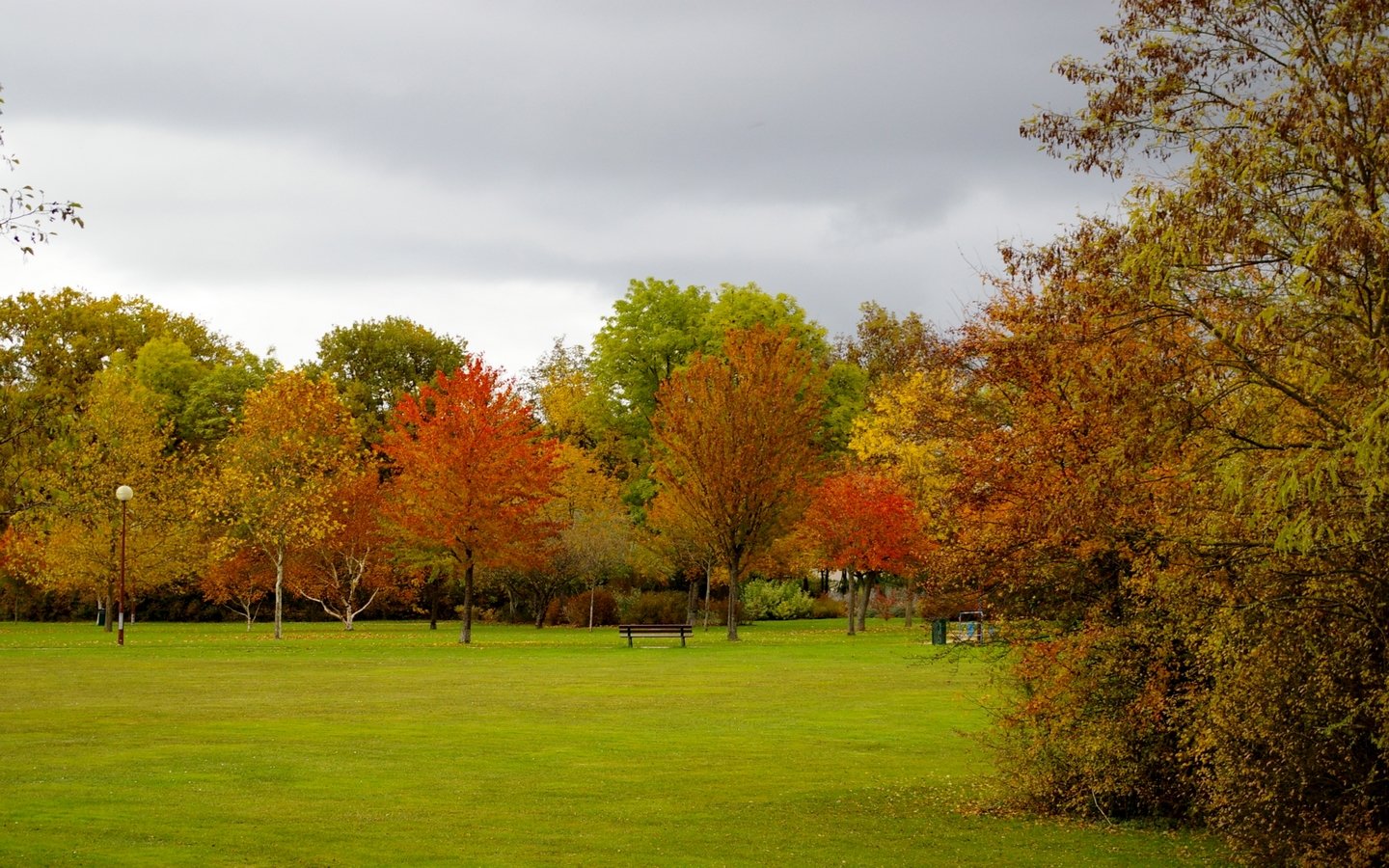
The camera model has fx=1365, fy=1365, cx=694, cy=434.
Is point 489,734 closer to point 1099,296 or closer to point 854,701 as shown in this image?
point 854,701

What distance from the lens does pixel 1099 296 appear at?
11336mm

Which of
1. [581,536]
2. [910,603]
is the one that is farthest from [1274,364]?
[910,603]

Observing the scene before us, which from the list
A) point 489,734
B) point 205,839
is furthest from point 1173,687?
point 489,734

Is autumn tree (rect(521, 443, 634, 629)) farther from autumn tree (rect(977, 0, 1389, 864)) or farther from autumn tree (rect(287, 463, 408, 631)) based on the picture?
autumn tree (rect(977, 0, 1389, 864))

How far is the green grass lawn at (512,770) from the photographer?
12.4 m

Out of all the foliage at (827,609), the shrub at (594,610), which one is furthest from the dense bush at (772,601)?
the shrub at (594,610)

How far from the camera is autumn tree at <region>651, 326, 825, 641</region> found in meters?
45.3

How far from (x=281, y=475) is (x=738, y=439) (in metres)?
16.0

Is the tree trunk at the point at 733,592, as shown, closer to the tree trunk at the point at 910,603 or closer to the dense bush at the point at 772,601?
the tree trunk at the point at 910,603

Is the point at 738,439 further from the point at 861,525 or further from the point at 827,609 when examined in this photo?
the point at 827,609

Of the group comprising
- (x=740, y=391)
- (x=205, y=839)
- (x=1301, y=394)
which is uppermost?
(x=740, y=391)

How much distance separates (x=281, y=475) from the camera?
1869 inches

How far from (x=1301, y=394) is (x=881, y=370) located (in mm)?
66372

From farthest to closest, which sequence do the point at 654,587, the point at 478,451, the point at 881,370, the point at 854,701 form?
the point at 881,370
the point at 654,587
the point at 478,451
the point at 854,701
